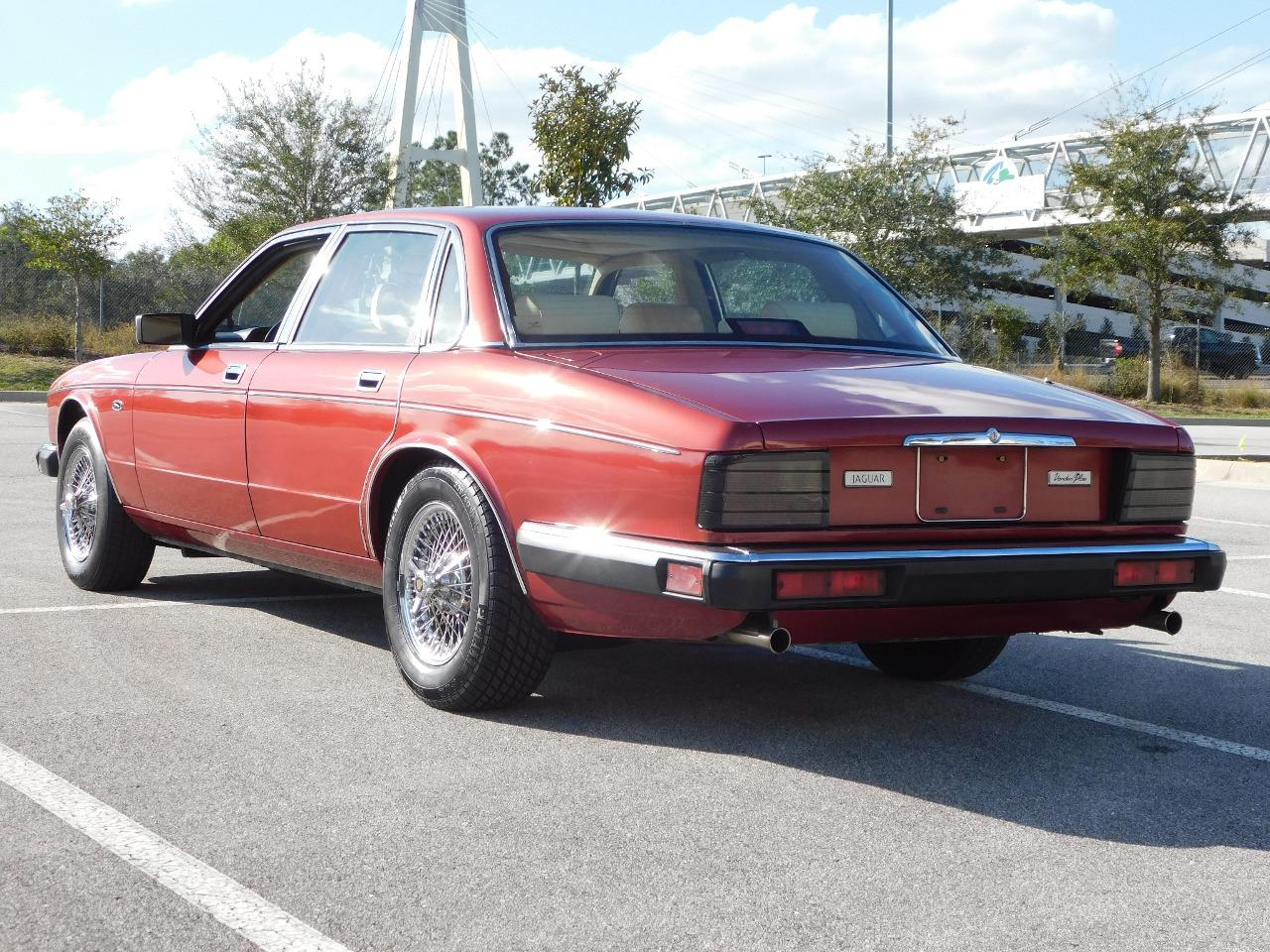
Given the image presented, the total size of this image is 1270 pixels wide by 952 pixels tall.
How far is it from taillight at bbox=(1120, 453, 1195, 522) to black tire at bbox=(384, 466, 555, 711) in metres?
1.71

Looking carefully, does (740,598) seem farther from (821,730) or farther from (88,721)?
(88,721)

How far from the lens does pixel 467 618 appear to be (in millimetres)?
4660

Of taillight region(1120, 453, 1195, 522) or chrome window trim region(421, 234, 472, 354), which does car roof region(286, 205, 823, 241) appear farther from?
taillight region(1120, 453, 1195, 522)

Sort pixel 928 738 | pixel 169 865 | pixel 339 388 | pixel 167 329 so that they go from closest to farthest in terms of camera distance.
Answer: pixel 169 865 → pixel 928 738 → pixel 339 388 → pixel 167 329

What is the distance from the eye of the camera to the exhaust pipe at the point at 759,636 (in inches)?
156

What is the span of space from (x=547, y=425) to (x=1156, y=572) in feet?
5.82

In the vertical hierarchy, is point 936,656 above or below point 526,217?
below

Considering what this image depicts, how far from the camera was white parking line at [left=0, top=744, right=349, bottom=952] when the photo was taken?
9.69 feet

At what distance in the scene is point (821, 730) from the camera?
15.4 ft

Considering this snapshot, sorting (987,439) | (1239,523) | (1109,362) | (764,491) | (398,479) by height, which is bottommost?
(1109,362)

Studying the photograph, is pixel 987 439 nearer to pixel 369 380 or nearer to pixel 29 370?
pixel 369 380

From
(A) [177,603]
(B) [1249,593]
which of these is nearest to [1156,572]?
(B) [1249,593]

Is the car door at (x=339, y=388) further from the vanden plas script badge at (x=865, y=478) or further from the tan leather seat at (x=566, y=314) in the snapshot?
the vanden plas script badge at (x=865, y=478)

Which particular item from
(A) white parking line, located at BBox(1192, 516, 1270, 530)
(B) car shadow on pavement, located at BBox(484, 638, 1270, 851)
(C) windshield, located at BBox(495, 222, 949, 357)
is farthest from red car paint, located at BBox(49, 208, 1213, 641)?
(A) white parking line, located at BBox(1192, 516, 1270, 530)
